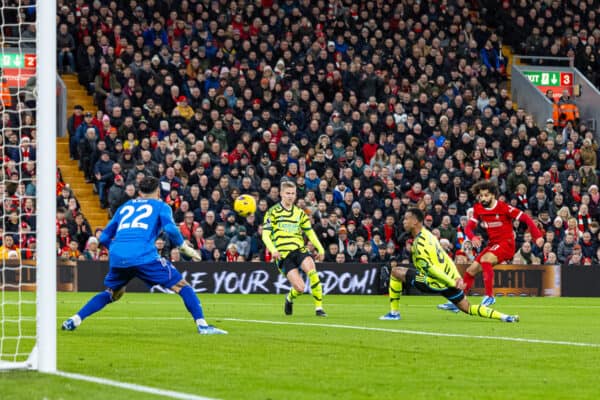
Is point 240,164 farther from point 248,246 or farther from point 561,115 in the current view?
point 561,115

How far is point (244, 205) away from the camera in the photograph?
2698 cm

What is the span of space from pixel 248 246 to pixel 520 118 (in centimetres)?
1047

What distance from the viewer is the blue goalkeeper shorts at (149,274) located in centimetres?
1309

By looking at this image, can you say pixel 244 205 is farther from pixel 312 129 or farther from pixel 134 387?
pixel 134 387

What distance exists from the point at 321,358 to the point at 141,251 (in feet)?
10.9

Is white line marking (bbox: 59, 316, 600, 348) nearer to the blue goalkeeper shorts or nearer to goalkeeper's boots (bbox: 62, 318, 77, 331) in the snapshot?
the blue goalkeeper shorts

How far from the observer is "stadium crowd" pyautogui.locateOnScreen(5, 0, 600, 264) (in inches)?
1081

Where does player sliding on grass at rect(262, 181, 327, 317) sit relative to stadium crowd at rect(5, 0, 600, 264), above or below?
below

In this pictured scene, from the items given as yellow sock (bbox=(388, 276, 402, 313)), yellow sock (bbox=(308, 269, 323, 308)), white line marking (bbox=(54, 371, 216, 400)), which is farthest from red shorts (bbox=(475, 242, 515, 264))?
white line marking (bbox=(54, 371, 216, 400))

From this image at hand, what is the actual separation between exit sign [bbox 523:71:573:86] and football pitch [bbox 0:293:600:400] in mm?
20182

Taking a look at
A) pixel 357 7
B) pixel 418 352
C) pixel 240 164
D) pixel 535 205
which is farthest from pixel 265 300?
pixel 357 7

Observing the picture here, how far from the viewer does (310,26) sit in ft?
109

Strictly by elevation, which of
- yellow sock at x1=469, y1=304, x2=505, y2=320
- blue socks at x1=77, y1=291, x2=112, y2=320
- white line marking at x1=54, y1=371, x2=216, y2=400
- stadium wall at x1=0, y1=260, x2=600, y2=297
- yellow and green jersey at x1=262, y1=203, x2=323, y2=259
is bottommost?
stadium wall at x1=0, y1=260, x2=600, y2=297

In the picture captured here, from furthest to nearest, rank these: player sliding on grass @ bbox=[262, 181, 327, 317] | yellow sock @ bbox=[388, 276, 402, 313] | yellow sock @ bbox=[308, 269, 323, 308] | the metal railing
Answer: the metal railing < player sliding on grass @ bbox=[262, 181, 327, 317] < yellow sock @ bbox=[308, 269, 323, 308] < yellow sock @ bbox=[388, 276, 402, 313]
